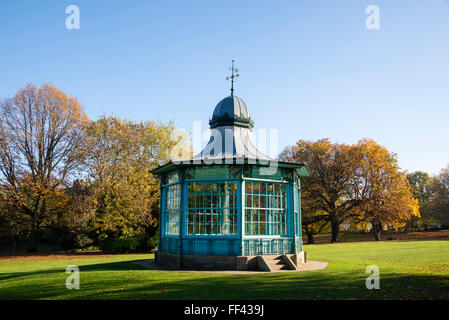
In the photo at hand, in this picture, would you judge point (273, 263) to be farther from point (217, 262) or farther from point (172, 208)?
point (172, 208)

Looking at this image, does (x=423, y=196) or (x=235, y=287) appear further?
(x=423, y=196)

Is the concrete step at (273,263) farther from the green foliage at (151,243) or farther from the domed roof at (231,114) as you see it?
the green foliage at (151,243)

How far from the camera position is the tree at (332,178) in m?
36.1

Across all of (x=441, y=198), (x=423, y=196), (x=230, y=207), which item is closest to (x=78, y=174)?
(x=230, y=207)

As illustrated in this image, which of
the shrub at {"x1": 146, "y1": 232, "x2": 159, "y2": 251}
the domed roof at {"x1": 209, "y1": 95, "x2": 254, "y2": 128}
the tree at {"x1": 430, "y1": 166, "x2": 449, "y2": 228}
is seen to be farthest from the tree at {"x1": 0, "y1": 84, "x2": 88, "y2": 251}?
the tree at {"x1": 430, "y1": 166, "x2": 449, "y2": 228}

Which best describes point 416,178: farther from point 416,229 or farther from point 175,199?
point 175,199

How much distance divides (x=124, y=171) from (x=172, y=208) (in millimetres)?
12765

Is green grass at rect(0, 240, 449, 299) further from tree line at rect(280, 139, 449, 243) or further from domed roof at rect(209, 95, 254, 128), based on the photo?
tree line at rect(280, 139, 449, 243)

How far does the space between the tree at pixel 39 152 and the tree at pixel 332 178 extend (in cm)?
2314

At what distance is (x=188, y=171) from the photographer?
14016 mm

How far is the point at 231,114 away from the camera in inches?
623

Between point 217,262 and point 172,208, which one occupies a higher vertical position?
point 172,208

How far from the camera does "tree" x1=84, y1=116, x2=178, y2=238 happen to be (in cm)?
2547
